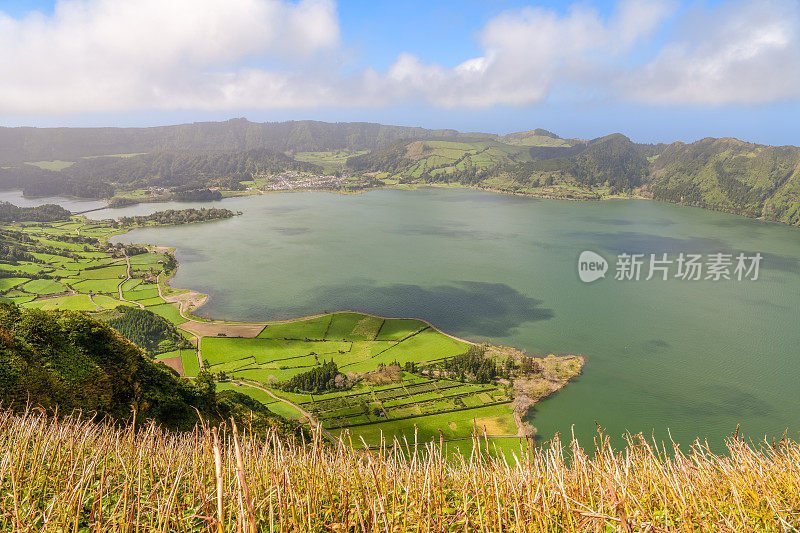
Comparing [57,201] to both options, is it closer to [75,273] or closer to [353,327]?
[75,273]

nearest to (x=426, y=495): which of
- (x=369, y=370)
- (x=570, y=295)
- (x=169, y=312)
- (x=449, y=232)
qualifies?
(x=369, y=370)

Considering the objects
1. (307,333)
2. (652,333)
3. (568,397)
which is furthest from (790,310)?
(307,333)

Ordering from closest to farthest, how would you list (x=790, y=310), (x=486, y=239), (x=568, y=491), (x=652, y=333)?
(x=568, y=491) < (x=652, y=333) < (x=790, y=310) < (x=486, y=239)

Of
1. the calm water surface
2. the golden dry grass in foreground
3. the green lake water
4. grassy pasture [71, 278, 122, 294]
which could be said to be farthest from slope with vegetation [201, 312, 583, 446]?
the calm water surface

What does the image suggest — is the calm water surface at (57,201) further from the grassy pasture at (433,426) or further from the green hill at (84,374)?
the grassy pasture at (433,426)

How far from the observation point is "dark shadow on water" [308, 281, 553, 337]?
156ft

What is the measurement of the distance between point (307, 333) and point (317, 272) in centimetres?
2234

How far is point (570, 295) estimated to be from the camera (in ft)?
182

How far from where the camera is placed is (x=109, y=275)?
6475 cm

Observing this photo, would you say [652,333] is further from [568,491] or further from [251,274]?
[251,274]

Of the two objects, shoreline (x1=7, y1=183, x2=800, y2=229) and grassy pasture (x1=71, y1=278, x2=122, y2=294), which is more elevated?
shoreline (x1=7, y1=183, x2=800, y2=229)

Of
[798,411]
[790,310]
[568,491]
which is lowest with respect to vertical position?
[798,411]

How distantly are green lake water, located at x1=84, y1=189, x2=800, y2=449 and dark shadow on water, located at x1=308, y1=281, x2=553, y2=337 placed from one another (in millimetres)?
293

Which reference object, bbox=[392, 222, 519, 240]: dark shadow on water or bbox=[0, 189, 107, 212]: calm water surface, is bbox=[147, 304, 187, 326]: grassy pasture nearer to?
bbox=[392, 222, 519, 240]: dark shadow on water
